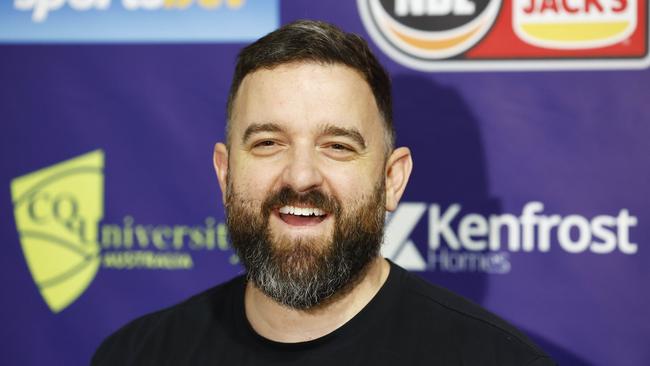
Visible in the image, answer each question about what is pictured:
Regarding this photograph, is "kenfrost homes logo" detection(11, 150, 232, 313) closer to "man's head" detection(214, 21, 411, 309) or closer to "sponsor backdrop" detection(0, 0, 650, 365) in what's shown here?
"sponsor backdrop" detection(0, 0, 650, 365)

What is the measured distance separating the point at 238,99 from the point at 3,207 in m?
1.10

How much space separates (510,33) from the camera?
1.99m

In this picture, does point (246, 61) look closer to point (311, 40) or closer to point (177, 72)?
point (311, 40)

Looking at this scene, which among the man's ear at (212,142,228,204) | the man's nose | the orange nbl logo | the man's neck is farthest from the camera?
the orange nbl logo

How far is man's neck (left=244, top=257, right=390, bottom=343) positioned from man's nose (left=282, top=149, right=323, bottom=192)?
0.72 ft

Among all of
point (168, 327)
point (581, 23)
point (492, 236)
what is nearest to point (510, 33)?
point (581, 23)

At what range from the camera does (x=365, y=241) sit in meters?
1.38

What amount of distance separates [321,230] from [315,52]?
30 centimetres

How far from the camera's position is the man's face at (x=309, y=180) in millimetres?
1322

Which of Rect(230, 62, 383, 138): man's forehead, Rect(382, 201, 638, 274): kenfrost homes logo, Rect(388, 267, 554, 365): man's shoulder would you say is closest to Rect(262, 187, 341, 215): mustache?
Rect(230, 62, 383, 138): man's forehead

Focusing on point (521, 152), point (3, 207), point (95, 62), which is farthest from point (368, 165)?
point (3, 207)

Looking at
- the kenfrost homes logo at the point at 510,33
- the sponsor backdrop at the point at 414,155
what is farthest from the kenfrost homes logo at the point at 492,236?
the kenfrost homes logo at the point at 510,33

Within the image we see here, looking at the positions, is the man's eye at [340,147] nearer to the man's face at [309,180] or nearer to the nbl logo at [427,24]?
the man's face at [309,180]

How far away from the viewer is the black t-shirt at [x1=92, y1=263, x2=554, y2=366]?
4.40ft
